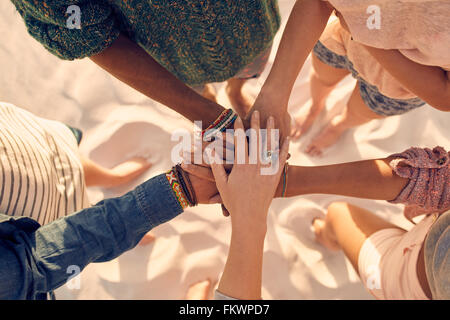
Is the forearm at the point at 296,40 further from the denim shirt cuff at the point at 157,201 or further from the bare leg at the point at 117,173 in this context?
the bare leg at the point at 117,173

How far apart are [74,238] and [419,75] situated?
100cm

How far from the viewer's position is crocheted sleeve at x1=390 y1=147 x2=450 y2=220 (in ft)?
2.84

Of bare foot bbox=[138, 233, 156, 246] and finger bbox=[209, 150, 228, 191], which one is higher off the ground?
finger bbox=[209, 150, 228, 191]

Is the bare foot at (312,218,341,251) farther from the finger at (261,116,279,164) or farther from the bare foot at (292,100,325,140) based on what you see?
the finger at (261,116,279,164)

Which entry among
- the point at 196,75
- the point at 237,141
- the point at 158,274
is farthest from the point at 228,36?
the point at 158,274

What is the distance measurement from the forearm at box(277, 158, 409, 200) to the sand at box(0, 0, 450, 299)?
2.32ft

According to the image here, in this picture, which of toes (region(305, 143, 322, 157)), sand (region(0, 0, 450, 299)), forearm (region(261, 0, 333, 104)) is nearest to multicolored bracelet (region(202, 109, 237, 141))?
forearm (region(261, 0, 333, 104))

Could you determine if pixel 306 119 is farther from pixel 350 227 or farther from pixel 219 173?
pixel 219 173

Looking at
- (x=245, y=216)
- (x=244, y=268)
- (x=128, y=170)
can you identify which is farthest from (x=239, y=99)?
(x=244, y=268)

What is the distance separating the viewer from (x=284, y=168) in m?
0.99

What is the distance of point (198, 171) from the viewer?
979 millimetres

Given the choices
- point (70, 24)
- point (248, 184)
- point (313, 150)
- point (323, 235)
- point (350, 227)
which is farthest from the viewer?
point (313, 150)
